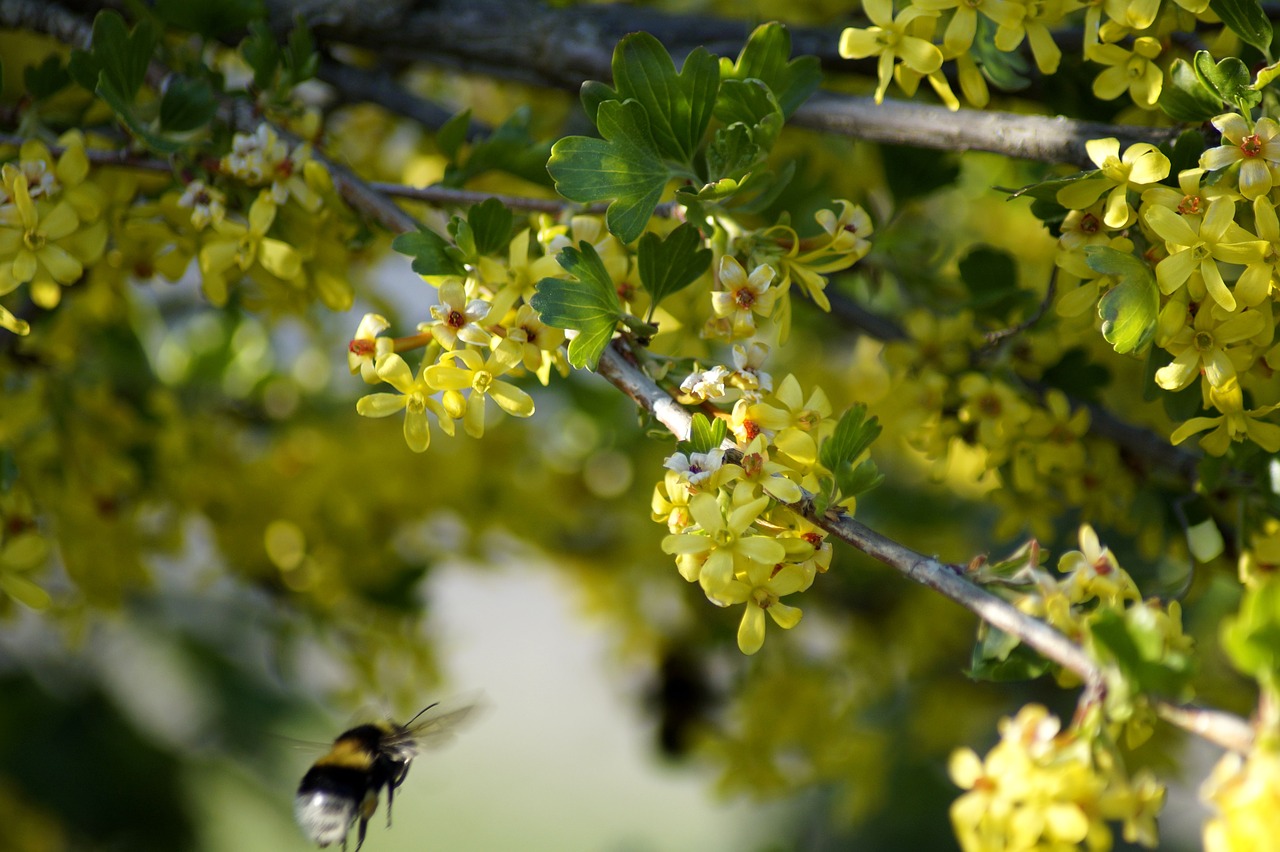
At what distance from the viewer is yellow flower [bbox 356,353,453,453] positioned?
78 cm

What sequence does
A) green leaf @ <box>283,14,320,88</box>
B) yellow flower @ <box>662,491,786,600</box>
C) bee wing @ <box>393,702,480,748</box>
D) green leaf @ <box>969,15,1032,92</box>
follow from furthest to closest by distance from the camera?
bee wing @ <box>393,702,480,748</box>
green leaf @ <box>283,14,320,88</box>
green leaf @ <box>969,15,1032,92</box>
yellow flower @ <box>662,491,786,600</box>

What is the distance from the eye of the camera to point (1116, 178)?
0.77 m

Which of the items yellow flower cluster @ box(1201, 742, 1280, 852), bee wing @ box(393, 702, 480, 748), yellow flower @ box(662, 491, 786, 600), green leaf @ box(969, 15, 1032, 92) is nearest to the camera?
yellow flower cluster @ box(1201, 742, 1280, 852)

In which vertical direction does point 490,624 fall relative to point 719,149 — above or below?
below

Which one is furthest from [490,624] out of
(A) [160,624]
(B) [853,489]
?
(B) [853,489]

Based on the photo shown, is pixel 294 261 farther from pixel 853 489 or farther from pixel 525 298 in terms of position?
pixel 853 489

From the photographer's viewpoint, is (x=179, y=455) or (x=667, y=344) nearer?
(x=667, y=344)

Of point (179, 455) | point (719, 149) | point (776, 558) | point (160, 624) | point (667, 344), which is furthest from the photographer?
point (160, 624)

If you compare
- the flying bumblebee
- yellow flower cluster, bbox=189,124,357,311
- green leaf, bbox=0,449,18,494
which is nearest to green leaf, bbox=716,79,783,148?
yellow flower cluster, bbox=189,124,357,311

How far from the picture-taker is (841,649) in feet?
7.05

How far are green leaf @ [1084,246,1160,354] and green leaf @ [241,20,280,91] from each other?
0.72m

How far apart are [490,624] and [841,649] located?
3.03 meters

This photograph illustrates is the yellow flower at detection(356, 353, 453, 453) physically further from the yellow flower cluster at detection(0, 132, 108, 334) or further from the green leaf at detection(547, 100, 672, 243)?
the yellow flower cluster at detection(0, 132, 108, 334)

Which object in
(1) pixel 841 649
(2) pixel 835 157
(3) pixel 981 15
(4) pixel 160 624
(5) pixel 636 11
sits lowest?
(4) pixel 160 624
